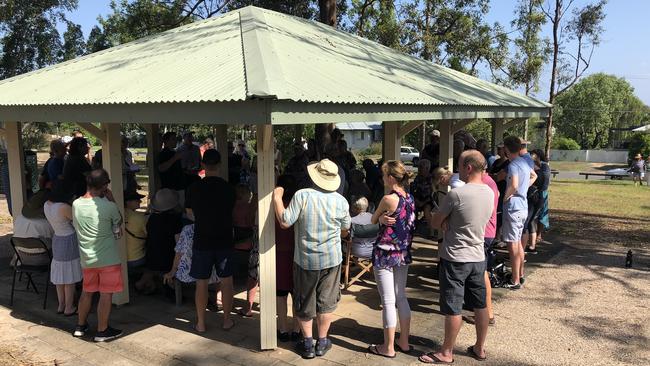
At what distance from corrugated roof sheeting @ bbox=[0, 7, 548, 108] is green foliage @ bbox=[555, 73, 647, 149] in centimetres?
5707

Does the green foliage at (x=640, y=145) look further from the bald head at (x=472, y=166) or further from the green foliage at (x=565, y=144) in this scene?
the bald head at (x=472, y=166)

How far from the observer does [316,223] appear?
12.6 feet

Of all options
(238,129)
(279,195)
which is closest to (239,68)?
(279,195)

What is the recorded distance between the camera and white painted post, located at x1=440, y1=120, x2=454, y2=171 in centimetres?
705

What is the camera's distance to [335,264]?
13.0ft

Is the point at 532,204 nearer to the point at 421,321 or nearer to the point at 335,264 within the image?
the point at 421,321

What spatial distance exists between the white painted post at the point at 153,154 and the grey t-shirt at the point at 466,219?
6.02 meters

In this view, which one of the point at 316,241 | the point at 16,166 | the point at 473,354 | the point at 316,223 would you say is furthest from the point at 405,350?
the point at 16,166

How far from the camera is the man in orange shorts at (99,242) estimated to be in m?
4.19

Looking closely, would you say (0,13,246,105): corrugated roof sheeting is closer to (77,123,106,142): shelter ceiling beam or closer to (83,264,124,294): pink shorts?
(77,123,106,142): shelter ceiling beam

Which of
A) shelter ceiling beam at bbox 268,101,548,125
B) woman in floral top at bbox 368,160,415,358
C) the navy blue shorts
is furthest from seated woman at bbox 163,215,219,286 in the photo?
woman in floral top at bbox 368,160,415,358

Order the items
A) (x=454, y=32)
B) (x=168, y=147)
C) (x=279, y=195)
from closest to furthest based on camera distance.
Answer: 1. (x=279, y=195)
2. (x=168, y=147)
3. (x=454, y=32)

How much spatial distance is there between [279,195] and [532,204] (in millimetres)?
4454

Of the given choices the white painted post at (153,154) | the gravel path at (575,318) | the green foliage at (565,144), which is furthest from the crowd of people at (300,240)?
the green foliage at (565,144)
